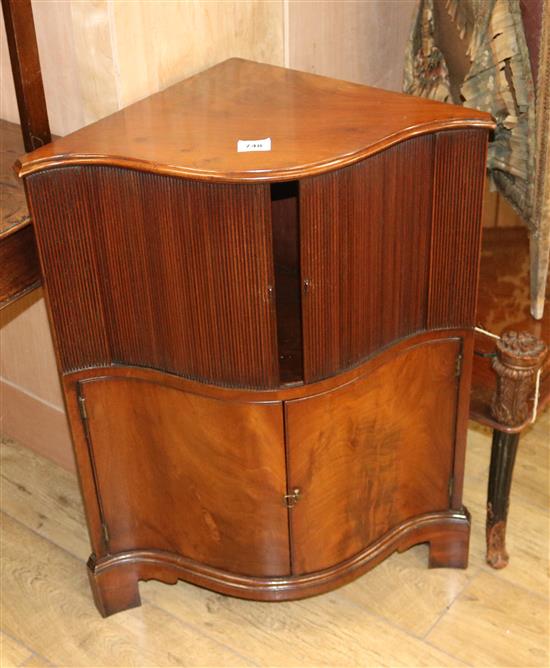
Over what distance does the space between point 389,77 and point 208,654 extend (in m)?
1.36

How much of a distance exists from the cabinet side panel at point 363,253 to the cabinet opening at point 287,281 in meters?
0.08

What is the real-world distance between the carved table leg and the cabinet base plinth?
0.22ft

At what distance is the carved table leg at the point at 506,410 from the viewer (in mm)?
1911

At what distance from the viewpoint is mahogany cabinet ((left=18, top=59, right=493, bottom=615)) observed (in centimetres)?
159

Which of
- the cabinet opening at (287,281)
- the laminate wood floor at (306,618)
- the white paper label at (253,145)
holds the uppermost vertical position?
the white paper label at (253,145)

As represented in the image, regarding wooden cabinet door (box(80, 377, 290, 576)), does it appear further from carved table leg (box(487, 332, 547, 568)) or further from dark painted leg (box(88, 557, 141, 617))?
carved table leg (box(487, 332, 547, 568))

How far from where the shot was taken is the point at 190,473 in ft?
6.22

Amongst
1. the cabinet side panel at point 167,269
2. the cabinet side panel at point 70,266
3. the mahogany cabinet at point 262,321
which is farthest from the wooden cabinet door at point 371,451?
the cabinet side panel at point 70,266

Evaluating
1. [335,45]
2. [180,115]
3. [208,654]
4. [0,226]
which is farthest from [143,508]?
[335,45]

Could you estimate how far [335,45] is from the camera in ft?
7.27

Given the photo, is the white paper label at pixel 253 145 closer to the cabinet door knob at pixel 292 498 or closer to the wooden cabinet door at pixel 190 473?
the wooden cabinet door at pixel 190 473

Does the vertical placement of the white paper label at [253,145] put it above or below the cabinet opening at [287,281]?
above

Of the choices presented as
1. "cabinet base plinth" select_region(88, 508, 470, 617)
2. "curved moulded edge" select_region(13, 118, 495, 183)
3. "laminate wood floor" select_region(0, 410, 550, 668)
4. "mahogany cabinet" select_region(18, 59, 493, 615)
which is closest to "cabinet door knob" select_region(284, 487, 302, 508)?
"mahogany cabinet" select_region(18, 59, 493, 615)

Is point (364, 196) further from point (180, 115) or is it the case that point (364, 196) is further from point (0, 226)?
point (0, 226)
